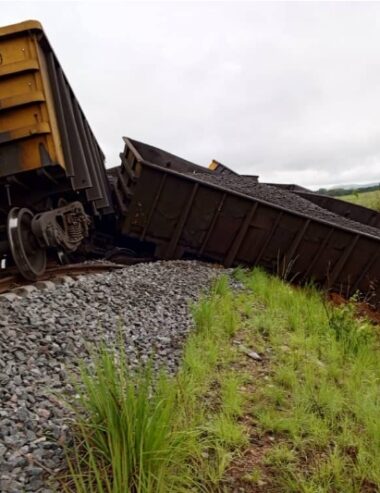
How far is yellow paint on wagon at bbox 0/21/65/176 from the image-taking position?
494 cm

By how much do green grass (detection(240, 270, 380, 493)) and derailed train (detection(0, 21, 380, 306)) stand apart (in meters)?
2.64

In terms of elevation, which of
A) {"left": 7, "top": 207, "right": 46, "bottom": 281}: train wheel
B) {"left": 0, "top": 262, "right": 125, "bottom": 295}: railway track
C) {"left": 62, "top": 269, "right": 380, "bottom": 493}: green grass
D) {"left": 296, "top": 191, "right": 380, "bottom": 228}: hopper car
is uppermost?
{"left": 296, "top": 191, "right": 380, "bottom": 228}: hopper car

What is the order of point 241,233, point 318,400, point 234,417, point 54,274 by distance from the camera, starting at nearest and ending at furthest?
point 234,417
point 318,400
point 54,274
point 241,233

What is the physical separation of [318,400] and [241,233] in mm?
4708

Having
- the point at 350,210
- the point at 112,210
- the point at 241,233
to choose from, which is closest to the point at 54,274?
the point at 112,210

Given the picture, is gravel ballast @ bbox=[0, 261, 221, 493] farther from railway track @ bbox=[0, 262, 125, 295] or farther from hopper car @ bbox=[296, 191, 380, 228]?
hopper car @ bbox=[296, 191, 380, 228]

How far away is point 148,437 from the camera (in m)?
2.07

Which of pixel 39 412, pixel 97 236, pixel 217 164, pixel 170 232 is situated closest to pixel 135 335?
pixel 39 412

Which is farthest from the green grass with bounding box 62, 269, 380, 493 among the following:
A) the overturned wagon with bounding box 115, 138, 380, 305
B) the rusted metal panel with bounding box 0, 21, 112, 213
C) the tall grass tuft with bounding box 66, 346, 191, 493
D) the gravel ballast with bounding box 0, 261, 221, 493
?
the overturned wagon with bounding box 115, 138, 380, 305

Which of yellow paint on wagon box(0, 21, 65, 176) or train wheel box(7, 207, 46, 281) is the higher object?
yellow paint on wagon box(0, 21, 65, 176)

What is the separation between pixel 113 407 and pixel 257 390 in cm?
142

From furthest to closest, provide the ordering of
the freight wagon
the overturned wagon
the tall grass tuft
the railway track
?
the overturned wagon
the freight wagon
the railway track
the tall grass tuft

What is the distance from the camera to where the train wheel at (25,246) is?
4957mm

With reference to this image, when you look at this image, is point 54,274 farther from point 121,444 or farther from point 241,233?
point 121,444
